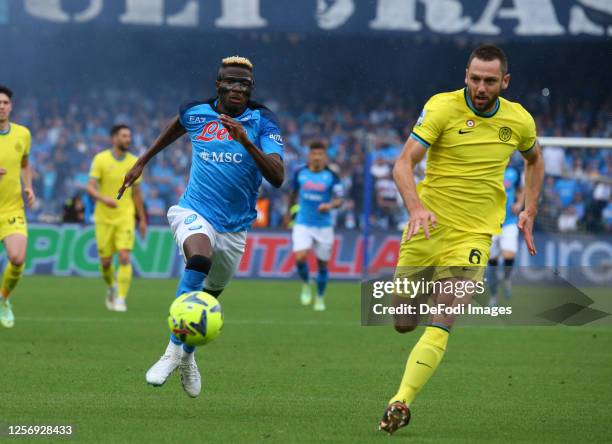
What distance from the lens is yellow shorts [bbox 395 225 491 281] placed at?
820 centimetres

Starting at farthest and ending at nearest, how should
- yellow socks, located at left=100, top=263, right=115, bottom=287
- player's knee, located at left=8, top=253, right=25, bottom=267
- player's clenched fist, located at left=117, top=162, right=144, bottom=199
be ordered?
yellow socks, located at left=100, top=263, right=115, bottom=287 → player's knee, located at left=8, top=253, right=25, bottom=267 → player's clenched fist, located at left=117, top=162, right=144, bottom=199

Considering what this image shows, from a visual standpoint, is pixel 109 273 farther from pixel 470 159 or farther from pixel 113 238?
pixel 470 159

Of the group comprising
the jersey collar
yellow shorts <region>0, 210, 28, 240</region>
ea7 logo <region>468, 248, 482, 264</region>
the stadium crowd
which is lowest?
ea7 logo <region>468, 248, 482, 264</region>

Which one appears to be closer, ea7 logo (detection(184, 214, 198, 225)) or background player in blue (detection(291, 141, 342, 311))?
ea7 logo (detection(184, 214, 198, 225))

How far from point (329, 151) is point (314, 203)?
11.6 metres

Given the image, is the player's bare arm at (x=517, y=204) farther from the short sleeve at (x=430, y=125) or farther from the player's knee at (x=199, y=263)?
the short sleeve at (x=430, y=125)

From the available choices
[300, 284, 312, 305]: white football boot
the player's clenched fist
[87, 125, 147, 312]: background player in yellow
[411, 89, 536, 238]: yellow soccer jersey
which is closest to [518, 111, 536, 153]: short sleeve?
[411, 89, 536, 238]: yellow soccer jersey

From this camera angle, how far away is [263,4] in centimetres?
2902

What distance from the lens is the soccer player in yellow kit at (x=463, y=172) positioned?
26.1 feet

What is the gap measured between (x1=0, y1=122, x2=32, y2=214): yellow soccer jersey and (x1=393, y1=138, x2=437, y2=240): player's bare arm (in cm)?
720

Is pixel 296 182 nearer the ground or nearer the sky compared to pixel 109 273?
nearer the sky

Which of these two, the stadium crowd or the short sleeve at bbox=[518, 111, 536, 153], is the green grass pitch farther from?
the stadium crowd

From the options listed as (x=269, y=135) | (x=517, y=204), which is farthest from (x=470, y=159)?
(x=517, y=204)

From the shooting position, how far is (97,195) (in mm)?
17438
